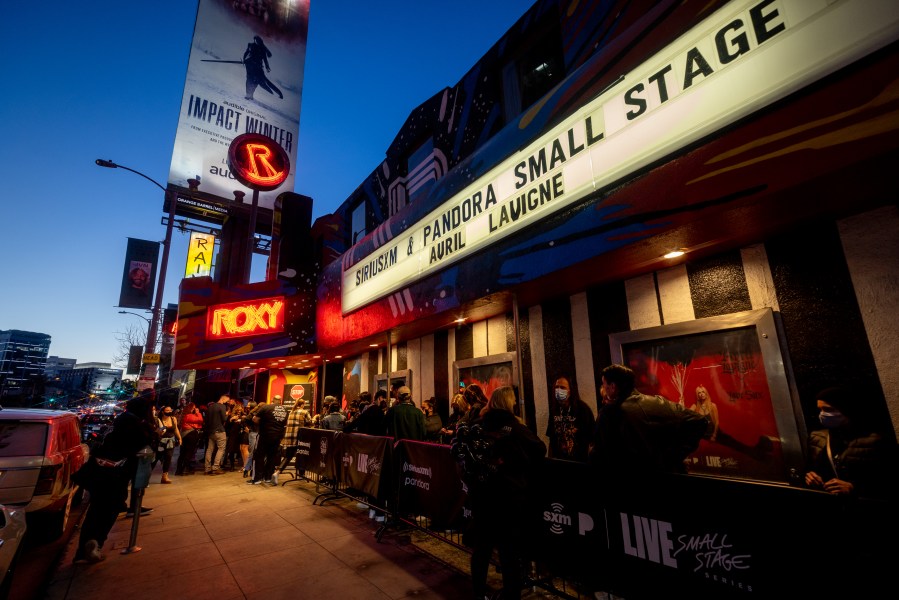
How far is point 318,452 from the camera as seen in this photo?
776 cm

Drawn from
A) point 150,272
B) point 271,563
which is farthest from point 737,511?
point 150,272

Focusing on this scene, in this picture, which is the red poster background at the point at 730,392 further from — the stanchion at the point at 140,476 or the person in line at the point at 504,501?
the stanchion at the point at 140,476

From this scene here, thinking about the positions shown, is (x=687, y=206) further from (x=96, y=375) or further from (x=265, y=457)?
Answer: (x=96, y=375)

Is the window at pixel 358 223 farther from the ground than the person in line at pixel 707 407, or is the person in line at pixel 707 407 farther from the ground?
the window at pixel 358 223

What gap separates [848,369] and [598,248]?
2.36 m

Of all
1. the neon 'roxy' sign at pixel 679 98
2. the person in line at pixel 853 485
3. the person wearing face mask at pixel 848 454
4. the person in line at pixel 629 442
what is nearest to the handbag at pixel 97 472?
the neon 'roxy' sign at pixel 679 98

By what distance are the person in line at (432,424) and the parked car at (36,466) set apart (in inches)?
205

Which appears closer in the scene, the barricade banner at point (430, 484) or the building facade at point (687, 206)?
the building facade at point (687, 206)

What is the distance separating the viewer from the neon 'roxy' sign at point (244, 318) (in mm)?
12344

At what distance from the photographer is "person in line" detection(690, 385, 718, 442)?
4.16m

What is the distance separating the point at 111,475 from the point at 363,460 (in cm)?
312

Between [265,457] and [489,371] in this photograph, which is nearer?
[489,371]

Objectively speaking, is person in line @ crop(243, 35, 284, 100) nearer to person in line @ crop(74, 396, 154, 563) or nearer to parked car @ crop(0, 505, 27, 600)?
person in line @ crop(74, 396, 154, 563)

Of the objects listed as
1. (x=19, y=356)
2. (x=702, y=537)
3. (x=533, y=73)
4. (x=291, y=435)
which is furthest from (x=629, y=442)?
(x=19, y=356)
